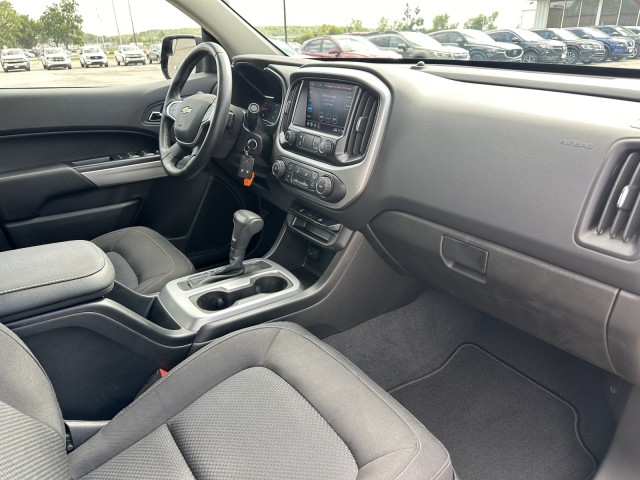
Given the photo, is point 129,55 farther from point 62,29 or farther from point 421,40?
point 421,40

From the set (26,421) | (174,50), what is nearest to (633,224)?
(26,421)

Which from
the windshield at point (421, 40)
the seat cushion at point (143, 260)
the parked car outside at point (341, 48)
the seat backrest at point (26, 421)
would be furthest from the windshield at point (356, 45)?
the seat backrest at point (26, 421)

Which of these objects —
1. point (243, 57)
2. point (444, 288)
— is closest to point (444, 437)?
point (444, 288)

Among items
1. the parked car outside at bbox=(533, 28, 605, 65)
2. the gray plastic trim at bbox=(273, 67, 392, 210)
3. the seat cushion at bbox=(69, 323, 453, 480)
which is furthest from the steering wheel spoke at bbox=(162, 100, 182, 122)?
the parked car outside at bbox=(533, 28, 605, 65)

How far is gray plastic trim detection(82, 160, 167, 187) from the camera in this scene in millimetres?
2330

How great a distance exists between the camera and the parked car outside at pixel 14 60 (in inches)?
90.4

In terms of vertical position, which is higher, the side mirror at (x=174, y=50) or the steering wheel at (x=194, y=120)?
the side mirror at (x=174, y=50)

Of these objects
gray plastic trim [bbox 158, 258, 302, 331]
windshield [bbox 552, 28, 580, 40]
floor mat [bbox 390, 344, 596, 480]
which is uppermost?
windshield [bbox 552, 28, 580, 40]

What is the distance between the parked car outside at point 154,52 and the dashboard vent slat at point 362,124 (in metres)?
1.38

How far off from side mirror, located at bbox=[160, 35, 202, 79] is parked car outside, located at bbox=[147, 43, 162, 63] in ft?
0.06

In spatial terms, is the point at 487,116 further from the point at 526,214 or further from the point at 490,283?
the point at 490,283

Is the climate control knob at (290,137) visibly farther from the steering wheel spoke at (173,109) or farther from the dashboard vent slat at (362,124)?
the steering wheel spoke at (173,109)

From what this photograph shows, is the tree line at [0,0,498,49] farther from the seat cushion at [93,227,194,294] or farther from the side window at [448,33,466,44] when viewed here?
the seat cushion at [93,227,194,294]

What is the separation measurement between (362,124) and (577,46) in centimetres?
58
